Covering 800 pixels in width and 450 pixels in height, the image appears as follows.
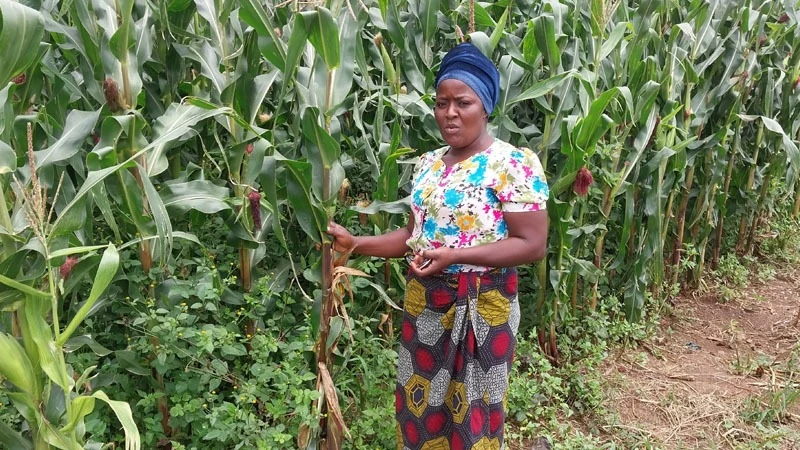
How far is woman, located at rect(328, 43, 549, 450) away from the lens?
1.90 m

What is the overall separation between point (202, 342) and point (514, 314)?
3.62 ft

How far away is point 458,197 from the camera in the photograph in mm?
Result: 1948

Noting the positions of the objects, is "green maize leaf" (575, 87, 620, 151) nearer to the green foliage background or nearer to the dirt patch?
the green foliage background

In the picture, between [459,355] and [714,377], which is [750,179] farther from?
[459,355]

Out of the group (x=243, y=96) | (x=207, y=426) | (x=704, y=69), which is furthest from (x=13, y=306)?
(x=704, y=69)

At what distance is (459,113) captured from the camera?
190 cm

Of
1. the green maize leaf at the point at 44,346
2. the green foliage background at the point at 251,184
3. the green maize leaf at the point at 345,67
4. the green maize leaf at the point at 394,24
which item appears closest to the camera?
the green maize leaf at the point at 44,346

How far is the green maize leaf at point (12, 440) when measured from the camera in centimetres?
174

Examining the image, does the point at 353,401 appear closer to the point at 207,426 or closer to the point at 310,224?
the point at 207,426

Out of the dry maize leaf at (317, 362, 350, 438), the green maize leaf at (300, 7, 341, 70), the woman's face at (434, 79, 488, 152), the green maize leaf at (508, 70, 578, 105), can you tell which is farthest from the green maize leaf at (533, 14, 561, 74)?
the dry maize leaf at (317, 362, 350, 438)

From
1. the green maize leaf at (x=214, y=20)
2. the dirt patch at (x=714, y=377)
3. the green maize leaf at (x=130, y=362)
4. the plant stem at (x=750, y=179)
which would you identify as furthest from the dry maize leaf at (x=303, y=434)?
the plant stem at (x=750, y=179)

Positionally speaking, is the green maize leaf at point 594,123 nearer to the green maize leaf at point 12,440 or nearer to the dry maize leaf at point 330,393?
the dry maize leaf at point 330,393

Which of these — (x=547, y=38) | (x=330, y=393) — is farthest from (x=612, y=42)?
(x=330, y=393)

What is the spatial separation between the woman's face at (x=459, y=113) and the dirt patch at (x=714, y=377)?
1.96m
